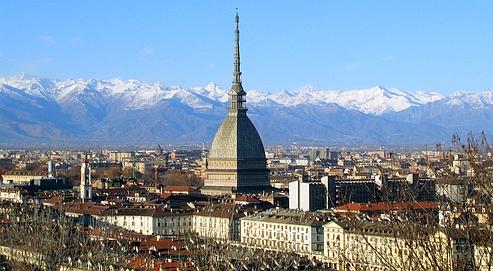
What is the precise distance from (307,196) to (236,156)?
17.7 meters

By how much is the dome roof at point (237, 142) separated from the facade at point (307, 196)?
52.7ft

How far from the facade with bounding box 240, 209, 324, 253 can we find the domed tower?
2773 centimetres

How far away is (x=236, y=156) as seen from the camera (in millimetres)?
104000

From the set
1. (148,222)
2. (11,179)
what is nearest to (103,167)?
(11,179)

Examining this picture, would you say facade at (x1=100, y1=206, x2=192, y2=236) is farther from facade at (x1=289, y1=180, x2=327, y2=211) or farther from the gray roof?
the gray roof

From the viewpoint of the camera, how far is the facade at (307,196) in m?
87.2

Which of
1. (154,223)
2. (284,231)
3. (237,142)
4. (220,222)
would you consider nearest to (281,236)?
(284,231)

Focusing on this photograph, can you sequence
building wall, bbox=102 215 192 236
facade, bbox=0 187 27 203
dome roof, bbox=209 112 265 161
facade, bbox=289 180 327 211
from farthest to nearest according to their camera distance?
dome roof, bbox=209 112 265 161, facade, bbox=0 187 27 203, facade, bbox=289 180 327 211, building wall, bbox=102 215 192 236

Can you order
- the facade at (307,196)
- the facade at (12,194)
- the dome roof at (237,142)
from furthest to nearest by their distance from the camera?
the dome roof at (237,142) → the facade at (12,194) → the facade at (307,196)

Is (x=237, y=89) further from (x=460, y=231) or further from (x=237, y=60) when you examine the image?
(x=460, y=231)

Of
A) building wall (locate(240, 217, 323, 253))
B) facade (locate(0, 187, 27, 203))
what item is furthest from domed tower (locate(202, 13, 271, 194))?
building wall (locate(240, 217, 323, 253))

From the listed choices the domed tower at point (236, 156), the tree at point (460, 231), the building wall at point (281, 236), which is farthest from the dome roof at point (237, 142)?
the tree at point (460, 231)

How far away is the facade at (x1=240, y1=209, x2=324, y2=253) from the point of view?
2608 inches

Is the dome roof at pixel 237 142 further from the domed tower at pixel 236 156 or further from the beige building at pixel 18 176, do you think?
the beige building at pixel 18 176
